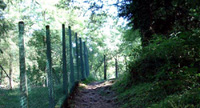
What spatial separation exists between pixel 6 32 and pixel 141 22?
14.7 feet

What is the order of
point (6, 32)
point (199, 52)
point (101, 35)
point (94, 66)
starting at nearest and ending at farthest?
point (199, 52) < point (6, 32) < point (101, 35) < point (94, 66)

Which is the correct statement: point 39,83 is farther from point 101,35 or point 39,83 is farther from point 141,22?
point 101,35

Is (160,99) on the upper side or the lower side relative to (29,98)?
lower

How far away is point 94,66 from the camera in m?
40.0

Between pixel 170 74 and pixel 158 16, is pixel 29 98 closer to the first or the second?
pixel 170 74

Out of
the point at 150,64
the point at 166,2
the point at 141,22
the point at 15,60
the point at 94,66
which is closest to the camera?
the point at 15,60

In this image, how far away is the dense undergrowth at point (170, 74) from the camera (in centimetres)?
270

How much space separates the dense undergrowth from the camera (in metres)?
2.70

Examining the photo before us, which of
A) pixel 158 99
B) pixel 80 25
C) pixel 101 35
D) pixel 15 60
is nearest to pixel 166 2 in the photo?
pixel 158 99

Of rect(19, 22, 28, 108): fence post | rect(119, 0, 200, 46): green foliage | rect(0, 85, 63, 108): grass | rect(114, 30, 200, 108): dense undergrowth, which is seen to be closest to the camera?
rect(0, 85, 63, 108): grass

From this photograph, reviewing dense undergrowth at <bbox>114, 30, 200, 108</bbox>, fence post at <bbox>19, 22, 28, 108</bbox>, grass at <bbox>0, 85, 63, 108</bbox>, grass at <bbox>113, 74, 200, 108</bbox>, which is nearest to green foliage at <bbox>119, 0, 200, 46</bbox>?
dense undergrowth at <bbox>114, 30, 200, 108</bbox>

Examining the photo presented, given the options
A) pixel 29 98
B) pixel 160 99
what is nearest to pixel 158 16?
pixel 160 99

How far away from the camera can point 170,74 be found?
3254mm

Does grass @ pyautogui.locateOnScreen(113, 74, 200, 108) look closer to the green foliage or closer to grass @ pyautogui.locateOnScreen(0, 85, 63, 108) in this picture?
the green foliage
